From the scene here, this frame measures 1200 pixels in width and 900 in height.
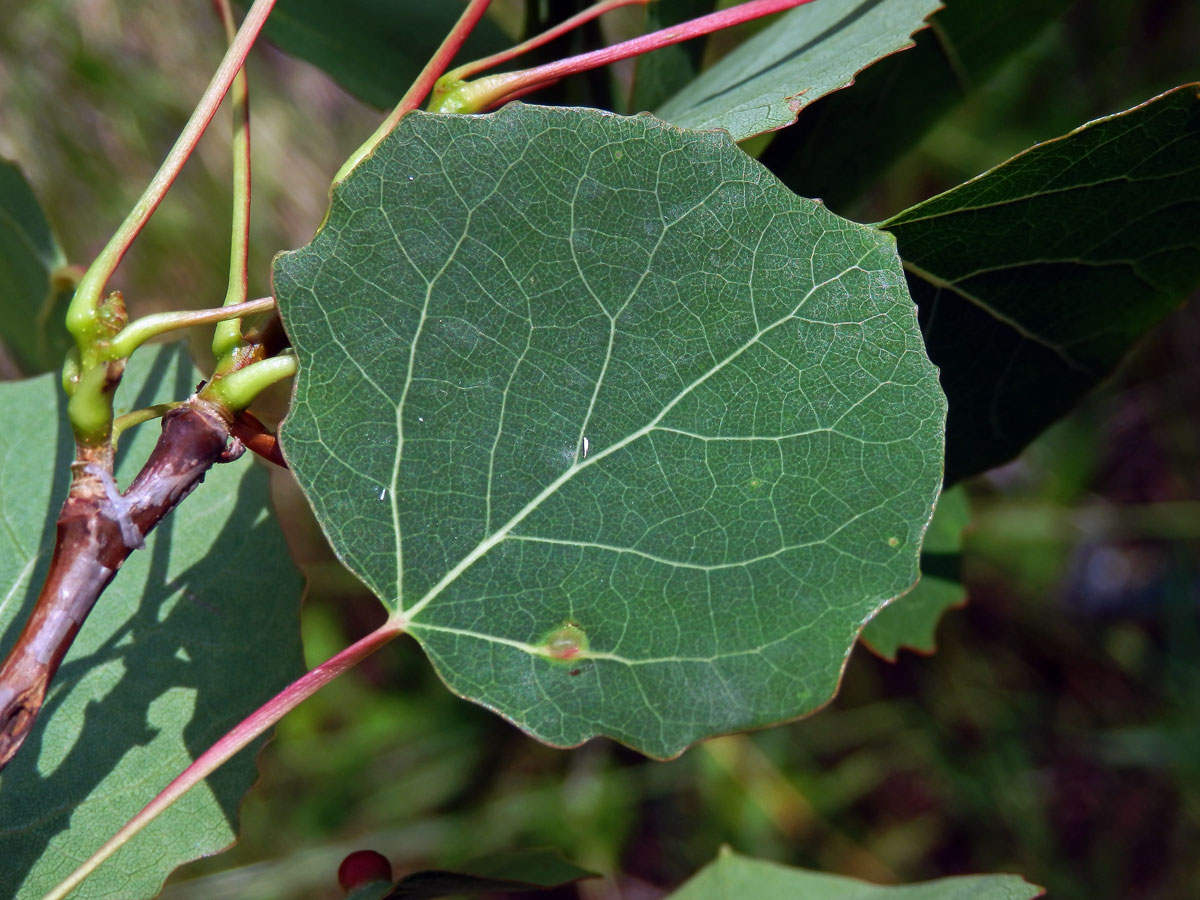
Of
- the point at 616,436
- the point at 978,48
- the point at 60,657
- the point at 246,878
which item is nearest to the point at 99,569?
the point at 60,657

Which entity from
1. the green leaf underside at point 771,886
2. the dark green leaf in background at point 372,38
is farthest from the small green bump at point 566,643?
the dark green leaf in background at point 372,38

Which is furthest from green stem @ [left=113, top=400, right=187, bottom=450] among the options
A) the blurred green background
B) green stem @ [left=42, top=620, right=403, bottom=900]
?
the blurred green background

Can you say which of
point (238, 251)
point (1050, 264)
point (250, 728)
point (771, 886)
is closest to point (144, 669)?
point (250, 728)

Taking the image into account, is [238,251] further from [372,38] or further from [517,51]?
[372,38]

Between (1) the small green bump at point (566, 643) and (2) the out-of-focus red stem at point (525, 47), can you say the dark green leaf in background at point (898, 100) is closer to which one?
(2) the out-of-focus red stem at point (525, 47)

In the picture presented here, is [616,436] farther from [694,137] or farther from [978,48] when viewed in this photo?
[978,48]

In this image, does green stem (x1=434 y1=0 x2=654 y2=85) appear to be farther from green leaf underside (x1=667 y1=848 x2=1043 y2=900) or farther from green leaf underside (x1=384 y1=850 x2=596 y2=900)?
green leaf underside (x1=667 y1=848 x2=1043 y2=900)
